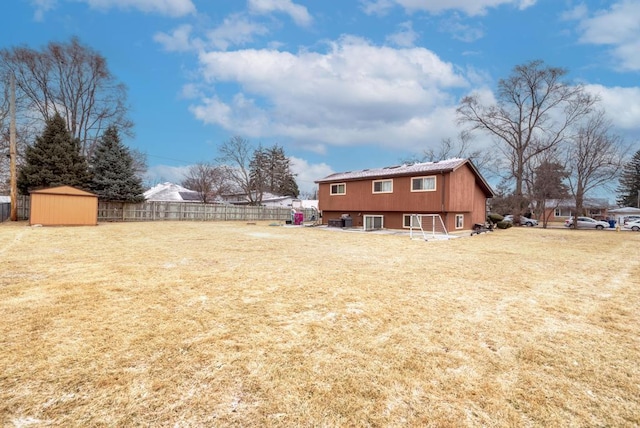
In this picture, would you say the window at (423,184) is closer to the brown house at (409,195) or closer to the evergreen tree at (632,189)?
the brown house at (409,195)

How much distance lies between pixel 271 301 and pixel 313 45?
57.9 ft

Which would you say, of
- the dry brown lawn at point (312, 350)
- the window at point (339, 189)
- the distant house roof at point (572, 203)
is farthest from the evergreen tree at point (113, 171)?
the distant house roof at point (572, 203)

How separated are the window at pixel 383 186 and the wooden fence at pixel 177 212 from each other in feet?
33.4

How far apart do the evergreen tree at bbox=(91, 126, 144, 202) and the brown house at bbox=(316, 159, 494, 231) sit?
53.6 ft

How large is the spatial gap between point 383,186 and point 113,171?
21.7 m

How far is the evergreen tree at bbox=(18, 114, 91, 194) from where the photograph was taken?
2158cm

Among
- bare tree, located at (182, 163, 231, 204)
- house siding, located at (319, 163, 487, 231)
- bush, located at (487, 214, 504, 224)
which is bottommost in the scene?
bush, located at (487, 214, 504, 224)

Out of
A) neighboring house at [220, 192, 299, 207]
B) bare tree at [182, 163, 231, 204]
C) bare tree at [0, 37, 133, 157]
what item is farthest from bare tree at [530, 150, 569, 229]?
bare tree at [0, 37, 133, 157]

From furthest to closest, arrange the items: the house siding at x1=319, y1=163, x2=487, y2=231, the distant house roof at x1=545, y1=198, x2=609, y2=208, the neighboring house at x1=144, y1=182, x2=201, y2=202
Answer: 1. the neighboring house at x1=144, y1=182, x2=201, y2=202
2. the distant house roof at x1=545, y1=198, x2=609, y2=208
3. the house siding at x1=319, y1=163, x2=487, y2=231

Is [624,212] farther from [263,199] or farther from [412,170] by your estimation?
[263,199]

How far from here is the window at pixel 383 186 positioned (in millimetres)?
19047

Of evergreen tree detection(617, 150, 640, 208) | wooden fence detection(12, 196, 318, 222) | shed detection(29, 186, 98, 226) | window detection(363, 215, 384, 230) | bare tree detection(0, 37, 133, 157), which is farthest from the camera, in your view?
evergreen tree detection(617, 150, 640, 208)

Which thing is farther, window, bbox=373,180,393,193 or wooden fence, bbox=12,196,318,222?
wooden fence, bbox=12,196,318,222

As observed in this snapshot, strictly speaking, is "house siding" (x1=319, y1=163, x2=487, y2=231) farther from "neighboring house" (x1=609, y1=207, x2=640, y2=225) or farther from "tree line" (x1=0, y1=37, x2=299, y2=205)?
"neighboring house" (x1=609, y1=207, x2=640, y2=225)
